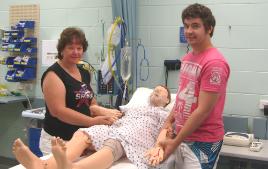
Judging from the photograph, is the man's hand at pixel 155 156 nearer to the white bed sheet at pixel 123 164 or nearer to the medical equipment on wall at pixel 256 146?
the white bed sheet at pixel 123 164

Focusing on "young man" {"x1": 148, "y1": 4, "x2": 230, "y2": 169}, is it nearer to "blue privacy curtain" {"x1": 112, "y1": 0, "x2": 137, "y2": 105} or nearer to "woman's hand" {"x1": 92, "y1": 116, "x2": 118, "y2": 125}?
→ "woman's hand" {"x1": 92, "y1": 116, "x2": 118, "y2": 125}

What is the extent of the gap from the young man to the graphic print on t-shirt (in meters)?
0.61

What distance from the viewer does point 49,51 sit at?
387 cm

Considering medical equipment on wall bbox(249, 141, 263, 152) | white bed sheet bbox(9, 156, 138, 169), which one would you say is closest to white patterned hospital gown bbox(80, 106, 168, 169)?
white bed sheet bbox(9, 156, 138, 169)

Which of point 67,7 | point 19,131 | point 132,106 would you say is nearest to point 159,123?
point 132,106

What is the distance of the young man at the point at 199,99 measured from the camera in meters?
1.82

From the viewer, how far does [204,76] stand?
5.99 ft

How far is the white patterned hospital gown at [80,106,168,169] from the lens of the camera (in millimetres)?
2168

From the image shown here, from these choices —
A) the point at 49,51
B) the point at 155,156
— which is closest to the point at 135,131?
the point at 155,156

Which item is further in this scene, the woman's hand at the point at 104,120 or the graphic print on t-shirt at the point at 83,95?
the woman's hand at the point at 104,120

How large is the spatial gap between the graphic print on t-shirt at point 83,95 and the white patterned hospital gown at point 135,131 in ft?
0.62

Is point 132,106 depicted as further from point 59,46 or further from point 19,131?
point 19,131

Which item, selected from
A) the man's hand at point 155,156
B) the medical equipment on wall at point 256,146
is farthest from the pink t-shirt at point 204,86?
the medical equipment on wall at point 256,146

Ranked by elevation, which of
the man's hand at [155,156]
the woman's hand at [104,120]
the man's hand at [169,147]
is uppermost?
the woman's hand at [104,120]
